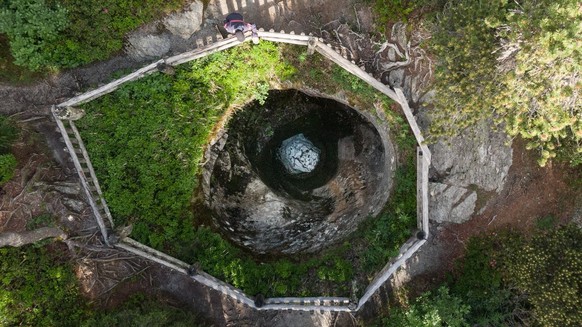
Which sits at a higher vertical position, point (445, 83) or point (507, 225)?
point (445, 83)

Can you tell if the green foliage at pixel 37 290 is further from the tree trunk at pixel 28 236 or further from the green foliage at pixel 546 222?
the green foliage at pixel 546 222

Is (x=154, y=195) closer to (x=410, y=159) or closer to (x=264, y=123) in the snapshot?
(x=264, y=123)

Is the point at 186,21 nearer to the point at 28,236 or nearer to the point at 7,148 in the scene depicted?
the point at 7,148

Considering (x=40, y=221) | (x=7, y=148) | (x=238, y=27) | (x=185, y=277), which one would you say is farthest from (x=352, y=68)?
(x=40, y=221)

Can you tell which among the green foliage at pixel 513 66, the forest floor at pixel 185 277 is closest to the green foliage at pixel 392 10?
the forest floor at pixel 185 277

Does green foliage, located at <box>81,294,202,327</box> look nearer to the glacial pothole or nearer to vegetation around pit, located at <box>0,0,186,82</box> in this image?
the glacial pothole

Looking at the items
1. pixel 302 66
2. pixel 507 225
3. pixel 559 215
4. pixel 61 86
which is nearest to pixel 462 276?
pixel 507 225

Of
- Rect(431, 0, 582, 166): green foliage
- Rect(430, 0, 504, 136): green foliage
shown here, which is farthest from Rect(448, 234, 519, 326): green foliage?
Rect(430, 0, 504, 136): green foliage
